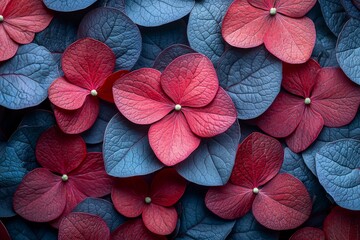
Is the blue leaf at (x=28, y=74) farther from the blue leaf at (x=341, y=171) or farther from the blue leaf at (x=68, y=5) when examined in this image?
the blue leaf at (x=341, y=171)

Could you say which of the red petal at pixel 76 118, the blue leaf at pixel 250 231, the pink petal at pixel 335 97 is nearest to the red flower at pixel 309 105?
the pink petal at pixel 335 97

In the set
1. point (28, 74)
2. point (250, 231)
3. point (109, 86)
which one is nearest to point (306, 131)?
point (250, 231)

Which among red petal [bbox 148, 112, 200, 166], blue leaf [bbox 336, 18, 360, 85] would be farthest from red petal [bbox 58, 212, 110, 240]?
blue leaf [bbox 336, 18, 360, 85]

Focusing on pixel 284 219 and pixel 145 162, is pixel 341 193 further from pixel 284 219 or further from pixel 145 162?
pixel 145 162

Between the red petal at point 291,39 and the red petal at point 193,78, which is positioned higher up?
the red petal at point 291,39

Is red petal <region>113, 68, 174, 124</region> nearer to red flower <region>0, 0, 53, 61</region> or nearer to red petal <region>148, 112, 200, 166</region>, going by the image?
red petal <region>148, 112, 200, 166</region>

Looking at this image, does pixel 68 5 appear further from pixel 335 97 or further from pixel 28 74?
pixel 335 97

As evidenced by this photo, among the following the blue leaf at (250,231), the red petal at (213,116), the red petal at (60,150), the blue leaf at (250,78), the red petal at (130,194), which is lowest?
the blue leaf at (250,231)
